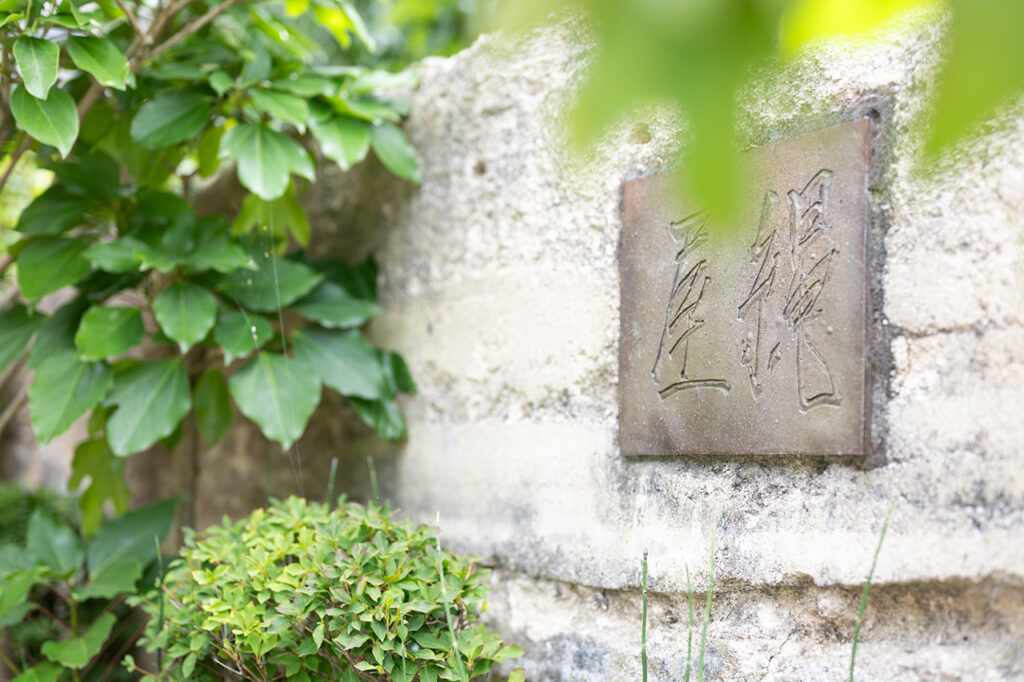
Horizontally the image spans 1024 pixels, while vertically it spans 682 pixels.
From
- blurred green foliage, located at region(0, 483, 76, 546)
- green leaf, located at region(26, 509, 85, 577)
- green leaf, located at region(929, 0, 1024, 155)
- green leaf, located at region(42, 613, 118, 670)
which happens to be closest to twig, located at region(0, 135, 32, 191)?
green leaf, located at region(26, 509, 85, 577)

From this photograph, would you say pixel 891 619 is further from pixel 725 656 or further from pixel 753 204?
pixel 753 204

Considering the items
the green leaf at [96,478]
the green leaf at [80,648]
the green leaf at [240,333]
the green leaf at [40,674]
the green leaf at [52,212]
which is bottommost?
the green leaf at [40,674]

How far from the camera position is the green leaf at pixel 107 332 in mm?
2031

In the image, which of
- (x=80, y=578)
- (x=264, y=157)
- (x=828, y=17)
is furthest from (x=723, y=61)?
(x=80, y=578)

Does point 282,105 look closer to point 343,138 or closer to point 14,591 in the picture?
point 343,138

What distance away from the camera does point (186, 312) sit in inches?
80.7

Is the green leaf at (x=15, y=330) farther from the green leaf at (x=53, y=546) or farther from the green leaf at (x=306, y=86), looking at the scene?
the green leaf at (x=306, y=86)

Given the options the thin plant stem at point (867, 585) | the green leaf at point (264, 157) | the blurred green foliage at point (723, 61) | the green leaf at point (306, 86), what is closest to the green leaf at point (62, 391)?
the green leaf at point (264, 157)

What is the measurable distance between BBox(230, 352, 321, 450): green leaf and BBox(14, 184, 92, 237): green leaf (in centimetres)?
65

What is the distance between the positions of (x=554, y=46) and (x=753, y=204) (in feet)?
2.20

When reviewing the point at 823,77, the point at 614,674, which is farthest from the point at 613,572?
the point at 823,77

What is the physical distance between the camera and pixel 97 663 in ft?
8.89

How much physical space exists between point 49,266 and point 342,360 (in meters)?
0.79

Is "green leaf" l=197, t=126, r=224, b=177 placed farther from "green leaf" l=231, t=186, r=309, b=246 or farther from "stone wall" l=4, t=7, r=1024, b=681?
"stone wall" l=4, t=7, r=1024, b=681
